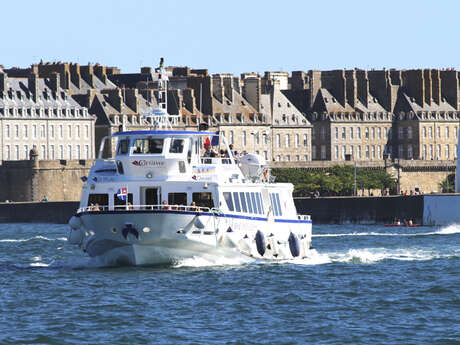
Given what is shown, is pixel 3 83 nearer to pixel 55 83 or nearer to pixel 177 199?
pixel 55 83

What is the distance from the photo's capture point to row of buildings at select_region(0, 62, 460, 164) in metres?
156

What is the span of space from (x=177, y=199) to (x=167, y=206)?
1757mm

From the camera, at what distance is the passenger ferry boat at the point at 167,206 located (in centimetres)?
5769

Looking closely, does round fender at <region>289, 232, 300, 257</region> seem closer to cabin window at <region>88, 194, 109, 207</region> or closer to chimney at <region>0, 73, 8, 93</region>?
cabin window at <region>88, 194, 109, 207</region>

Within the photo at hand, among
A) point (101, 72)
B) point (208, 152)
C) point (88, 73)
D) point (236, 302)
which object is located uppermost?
point (101, 72)

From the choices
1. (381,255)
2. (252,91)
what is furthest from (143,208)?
(252,91)

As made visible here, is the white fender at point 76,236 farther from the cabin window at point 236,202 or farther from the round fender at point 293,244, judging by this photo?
the round fender at point 293,244

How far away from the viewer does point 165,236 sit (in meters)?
57.5

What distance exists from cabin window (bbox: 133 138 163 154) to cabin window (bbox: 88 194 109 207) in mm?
1970

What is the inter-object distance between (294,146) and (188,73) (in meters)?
14.1

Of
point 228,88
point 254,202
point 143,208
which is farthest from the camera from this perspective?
point 228,88

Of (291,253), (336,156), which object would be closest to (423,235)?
(291,253)

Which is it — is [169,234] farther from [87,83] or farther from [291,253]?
[87,83]

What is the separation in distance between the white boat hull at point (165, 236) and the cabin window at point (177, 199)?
1.40 metres
